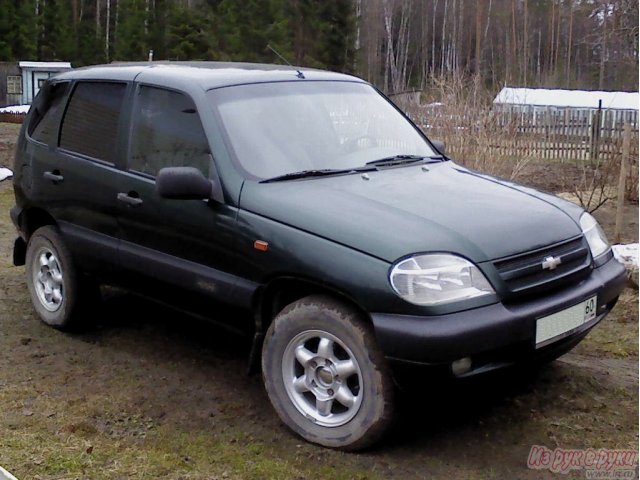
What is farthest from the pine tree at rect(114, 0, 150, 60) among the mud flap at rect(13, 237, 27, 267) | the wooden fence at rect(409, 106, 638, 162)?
the mud flap at rect(13, 237, 27, 267)

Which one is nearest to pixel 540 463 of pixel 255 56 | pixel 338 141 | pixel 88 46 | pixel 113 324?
pixel 338 141

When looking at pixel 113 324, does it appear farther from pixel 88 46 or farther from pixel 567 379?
pixel 88 46

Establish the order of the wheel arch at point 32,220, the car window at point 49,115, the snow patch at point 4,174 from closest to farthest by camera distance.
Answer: the car window at point 49,115
the wheel arch at point 32,220
the snow patch at point 4,174

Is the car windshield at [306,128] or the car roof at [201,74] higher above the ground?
the car roof at [201,74]

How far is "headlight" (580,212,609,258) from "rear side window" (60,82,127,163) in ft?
8.90

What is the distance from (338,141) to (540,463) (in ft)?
6.66

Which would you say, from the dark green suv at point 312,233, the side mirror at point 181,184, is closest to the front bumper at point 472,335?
the dark green suv at point 312,233

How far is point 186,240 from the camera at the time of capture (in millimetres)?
4352

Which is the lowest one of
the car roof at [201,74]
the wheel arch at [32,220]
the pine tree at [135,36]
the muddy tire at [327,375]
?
the muddy tire at [327,375]

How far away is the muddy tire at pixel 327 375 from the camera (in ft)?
11.9

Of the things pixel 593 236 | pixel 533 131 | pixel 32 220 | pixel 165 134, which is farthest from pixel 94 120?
pixel 533 131

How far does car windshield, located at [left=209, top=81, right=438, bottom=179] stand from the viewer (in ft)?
14.3

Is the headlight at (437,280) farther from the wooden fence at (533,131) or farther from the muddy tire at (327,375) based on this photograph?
the wooden fence at (533,131)

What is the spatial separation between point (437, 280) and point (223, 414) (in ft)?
4.85
